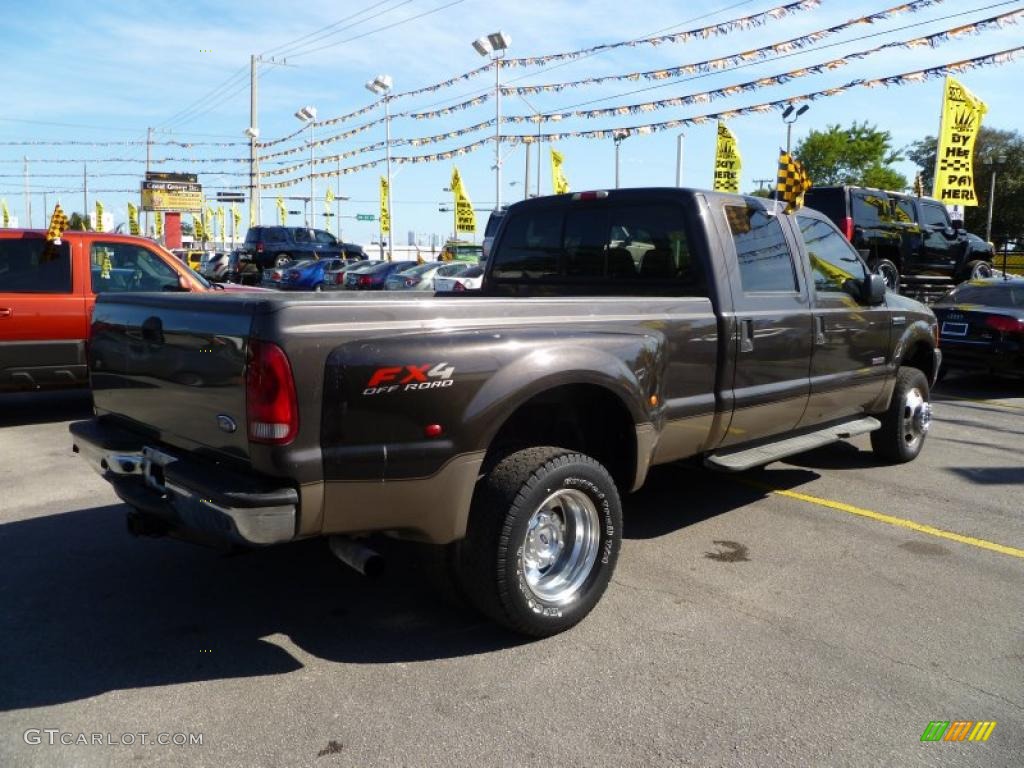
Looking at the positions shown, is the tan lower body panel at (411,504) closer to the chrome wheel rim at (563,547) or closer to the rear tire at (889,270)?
the chrome wheel rim at (563,547)

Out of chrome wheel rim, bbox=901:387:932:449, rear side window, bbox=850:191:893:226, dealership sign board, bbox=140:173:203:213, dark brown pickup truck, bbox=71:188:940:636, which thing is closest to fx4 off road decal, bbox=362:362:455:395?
dark brown pickup truck, bbox=71:188:940:636

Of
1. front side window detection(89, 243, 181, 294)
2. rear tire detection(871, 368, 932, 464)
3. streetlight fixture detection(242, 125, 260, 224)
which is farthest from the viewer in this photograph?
streetlight fixture detection(242, 125, 260, 224)

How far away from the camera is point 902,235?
15977 mm

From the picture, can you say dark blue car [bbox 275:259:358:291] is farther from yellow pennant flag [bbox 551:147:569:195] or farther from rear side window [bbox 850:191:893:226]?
rear side window [bbox 850:191:893:226]

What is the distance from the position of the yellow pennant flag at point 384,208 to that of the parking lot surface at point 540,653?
33.3 m

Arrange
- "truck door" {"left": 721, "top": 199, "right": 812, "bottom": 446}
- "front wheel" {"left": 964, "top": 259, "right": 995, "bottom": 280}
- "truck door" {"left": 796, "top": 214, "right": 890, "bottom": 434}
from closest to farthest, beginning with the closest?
1. "truck door" {"left": 721, "top": 199, "right": 812, "bottom": 446}
2. "truck door" {"left": 796, "top": 214, "right": 890, "bottom": 434}
3. "front wheel" {"left": 964, "top": 259, "right": 995, "bottom": 280}

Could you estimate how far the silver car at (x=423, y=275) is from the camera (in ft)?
74.1

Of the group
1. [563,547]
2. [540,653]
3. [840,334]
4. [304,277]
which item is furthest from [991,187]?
[540,653]

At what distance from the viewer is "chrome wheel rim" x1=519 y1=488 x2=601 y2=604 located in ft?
11.5

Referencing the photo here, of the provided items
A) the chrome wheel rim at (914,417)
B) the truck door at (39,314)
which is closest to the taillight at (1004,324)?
the chrome wheel rim at (914,417)

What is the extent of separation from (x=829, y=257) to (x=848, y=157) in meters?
53.5

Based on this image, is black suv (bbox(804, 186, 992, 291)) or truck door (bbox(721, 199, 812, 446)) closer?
truck door (bbox(721, 199, 812, 446))

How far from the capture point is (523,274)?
538 cm

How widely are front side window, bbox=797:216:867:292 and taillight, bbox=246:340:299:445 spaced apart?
12.1ft
